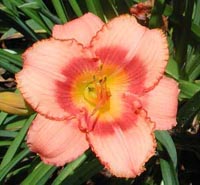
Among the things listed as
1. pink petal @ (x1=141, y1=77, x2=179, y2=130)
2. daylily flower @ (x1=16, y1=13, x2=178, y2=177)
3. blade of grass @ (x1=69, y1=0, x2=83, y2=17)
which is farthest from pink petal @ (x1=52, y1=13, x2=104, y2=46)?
blade of grass @ (x1=69, y1=0, x2=83, y2=17)

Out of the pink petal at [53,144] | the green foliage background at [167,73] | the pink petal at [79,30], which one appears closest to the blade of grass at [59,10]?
the green foliage background at [167,73]

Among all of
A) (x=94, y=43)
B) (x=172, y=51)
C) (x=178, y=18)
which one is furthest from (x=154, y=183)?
(x=94, y=43)

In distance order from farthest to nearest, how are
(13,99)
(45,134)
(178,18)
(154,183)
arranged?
1. (154,183)
2. (178,18)
3. (13,99)
4. (45,134)

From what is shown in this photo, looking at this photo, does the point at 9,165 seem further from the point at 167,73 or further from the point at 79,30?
the point at 167,73

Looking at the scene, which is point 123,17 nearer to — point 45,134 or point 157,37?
point 157,37

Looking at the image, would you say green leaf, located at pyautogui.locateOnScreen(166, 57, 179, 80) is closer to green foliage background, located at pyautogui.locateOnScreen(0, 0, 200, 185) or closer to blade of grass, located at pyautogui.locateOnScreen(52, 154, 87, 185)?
green foliage background, located at pyautogui.locateOnScreen(0, 0, 200, 185)

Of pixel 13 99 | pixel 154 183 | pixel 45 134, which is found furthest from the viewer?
pixel 154 183

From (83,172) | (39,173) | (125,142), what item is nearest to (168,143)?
(125,142)
